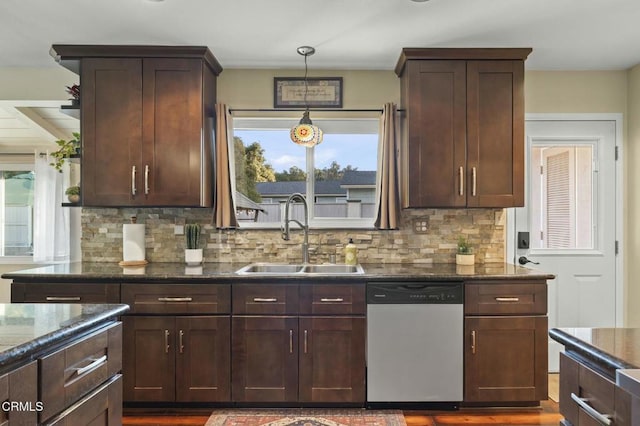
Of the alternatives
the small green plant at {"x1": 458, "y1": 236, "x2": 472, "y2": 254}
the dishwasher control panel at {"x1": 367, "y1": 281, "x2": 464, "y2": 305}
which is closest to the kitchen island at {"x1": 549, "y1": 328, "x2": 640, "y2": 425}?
the dishwasher control panel at {"x1": 367, "y1": 281, "x2": 464, "y2": 305}

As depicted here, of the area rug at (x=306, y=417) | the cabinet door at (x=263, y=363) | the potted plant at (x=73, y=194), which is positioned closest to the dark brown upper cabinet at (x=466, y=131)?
the cabinet door at (x=263, y=363)

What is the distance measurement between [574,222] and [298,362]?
101 inches

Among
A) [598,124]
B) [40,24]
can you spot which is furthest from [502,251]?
[40,24]

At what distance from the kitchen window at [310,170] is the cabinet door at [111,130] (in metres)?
0.81

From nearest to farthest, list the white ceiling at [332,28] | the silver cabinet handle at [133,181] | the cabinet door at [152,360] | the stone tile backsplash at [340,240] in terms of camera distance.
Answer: the white ceiling at [332,28] < the cabinet door at [152,360] < the silver cabinet handle at [133,181] < the stone tile backsplash at [340,240]

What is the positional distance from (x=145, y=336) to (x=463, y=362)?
6.89 ft

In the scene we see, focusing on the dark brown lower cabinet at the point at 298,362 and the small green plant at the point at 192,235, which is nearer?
the dark brown lower cabinet at the point at 298,362

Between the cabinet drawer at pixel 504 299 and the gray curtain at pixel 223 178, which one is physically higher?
the gray curtain at pixel 223 178

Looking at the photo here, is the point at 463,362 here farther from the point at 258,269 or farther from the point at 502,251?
the point at 258,269

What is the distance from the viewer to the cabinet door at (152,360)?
267 cm

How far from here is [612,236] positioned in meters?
3.40

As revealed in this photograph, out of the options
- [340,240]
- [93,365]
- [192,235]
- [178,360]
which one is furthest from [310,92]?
[93,365]

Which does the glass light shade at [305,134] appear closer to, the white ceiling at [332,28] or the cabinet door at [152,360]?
the white ceiling at [332,28]

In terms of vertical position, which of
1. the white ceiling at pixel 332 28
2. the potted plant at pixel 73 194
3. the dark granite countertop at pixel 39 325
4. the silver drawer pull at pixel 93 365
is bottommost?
the silver drawer pull at pixel 93 365
